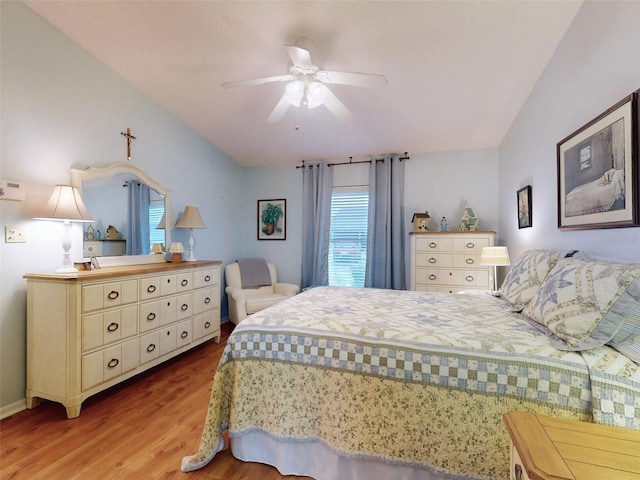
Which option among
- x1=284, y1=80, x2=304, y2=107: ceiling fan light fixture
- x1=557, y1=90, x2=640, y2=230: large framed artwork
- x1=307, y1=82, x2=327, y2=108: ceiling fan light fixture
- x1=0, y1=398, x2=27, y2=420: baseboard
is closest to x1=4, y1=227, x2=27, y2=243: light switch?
x1=0, y1=398, x2=27, y2=420: baseboard

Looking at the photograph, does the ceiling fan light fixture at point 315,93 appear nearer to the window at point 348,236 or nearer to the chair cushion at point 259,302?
the window at point 348,236

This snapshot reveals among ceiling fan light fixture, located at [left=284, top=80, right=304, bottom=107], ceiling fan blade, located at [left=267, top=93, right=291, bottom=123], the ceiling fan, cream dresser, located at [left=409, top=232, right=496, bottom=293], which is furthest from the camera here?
cream dresser, located at [left=409, top=232, right=496, bottom=293]

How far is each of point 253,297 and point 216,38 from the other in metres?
2.85

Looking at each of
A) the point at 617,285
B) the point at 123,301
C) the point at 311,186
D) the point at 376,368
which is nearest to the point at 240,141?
the point at 311,186

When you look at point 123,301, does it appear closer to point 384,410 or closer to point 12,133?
point 12,133

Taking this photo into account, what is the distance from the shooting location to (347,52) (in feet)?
7.56

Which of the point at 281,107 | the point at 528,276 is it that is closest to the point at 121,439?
the point at 281,107

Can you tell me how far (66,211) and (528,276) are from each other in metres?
3.31

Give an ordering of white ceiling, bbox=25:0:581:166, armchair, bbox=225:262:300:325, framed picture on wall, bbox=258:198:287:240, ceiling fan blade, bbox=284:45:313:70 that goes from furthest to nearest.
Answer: framed picture on wall, bbox=258:198:287:240
armchair, bbox=225:262:300:325
white ceiling, bbox=25:0:581:166
ceiling fan blade, bbox=284:45:313:70

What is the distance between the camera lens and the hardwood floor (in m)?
1.46

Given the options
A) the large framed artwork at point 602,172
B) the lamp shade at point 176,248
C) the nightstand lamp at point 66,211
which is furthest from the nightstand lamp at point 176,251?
the large framed artwork at point 602,172

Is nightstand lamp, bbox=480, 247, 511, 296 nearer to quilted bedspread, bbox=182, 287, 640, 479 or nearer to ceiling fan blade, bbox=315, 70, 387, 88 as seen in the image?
quilted bedspread, bbox=182, 287, 640, 479

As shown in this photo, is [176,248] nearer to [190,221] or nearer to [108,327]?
[190,221]

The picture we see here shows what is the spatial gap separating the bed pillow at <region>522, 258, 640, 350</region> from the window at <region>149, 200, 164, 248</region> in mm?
3404
